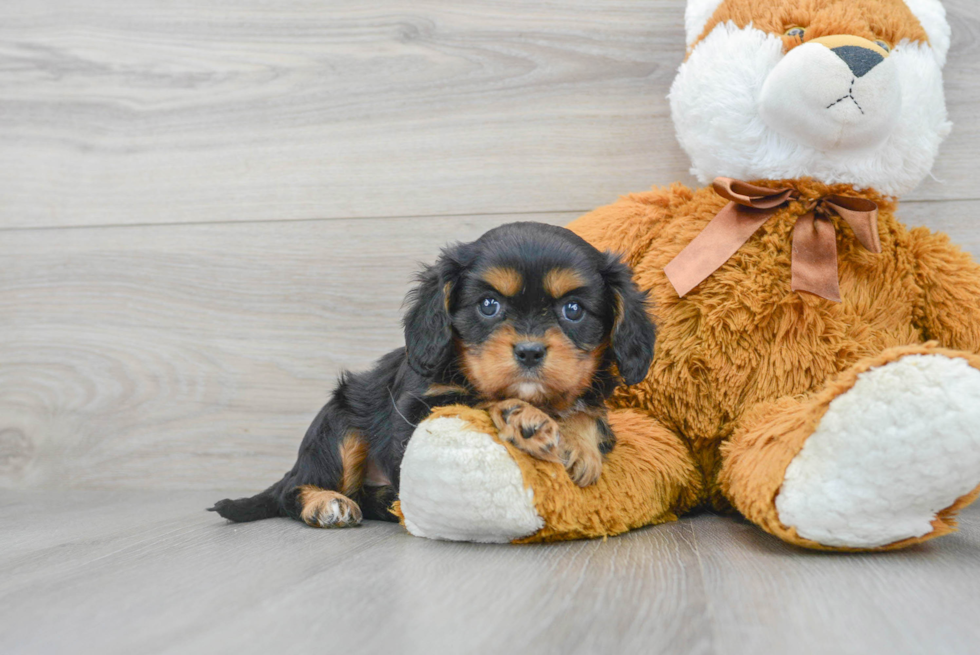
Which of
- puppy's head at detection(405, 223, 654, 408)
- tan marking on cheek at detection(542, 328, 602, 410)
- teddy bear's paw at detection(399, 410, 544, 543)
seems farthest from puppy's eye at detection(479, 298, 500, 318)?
teddy bear's paw at detection(399, 410, 544, 543)

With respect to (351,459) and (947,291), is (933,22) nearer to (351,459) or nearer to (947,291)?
(947,291)

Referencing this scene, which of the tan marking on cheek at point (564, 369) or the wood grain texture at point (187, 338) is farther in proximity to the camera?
the wood grain texture at point (187, 338)

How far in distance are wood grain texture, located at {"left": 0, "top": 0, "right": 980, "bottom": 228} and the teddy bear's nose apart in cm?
69

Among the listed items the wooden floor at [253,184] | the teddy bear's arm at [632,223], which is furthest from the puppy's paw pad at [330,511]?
the teddy bear's arm at [632,223]

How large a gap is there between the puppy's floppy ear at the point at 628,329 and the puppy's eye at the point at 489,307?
0.76 ft

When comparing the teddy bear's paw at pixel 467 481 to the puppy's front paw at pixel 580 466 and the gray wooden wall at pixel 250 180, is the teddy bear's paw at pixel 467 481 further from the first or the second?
the gray wooden wall at pixel 250 180

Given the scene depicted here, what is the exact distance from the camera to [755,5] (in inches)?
70.8

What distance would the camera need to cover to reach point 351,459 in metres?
1.87

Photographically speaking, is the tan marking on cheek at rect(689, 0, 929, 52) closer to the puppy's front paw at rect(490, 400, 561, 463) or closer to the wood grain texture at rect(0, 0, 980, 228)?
the wood grain texture at rect(0, 0, 980, 228)

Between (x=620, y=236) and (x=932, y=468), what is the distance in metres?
0.88

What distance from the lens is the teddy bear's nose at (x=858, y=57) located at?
1614 mm

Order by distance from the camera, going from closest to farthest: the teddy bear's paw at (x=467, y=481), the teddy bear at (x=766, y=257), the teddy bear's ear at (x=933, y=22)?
the teddy bear's paw at (x=467, y=481) < the teddy bear at (x=766, y=257) < the teddy bear's ear at (x=933, y=22)

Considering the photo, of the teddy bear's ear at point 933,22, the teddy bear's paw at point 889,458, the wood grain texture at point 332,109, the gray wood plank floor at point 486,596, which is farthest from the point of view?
the wood grain texture at point 332,109

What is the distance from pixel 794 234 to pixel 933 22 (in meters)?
0.63
